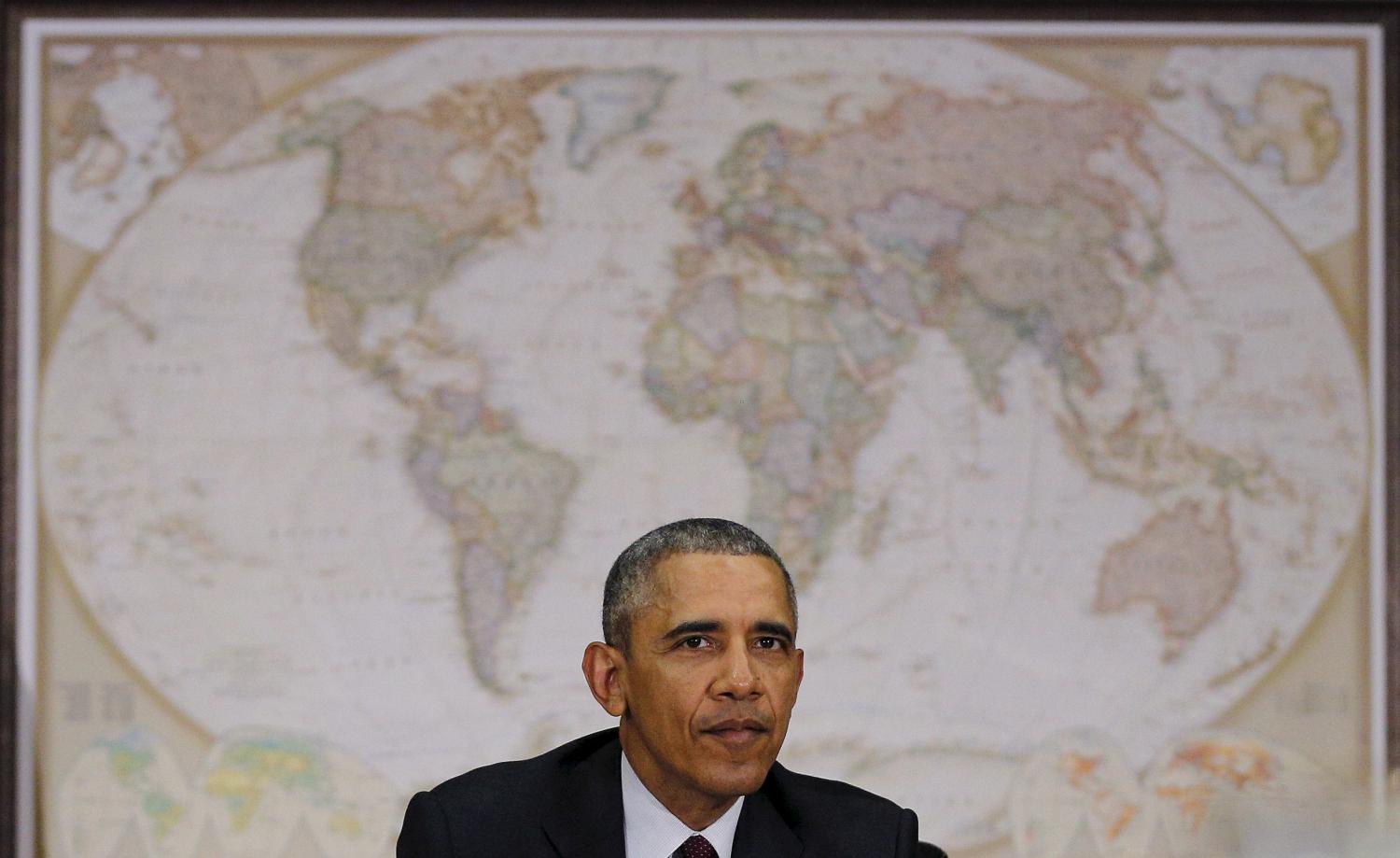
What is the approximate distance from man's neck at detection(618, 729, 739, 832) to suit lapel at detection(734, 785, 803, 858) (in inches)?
1.4

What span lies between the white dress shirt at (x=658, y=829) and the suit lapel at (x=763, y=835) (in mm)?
12

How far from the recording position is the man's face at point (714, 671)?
1817mm

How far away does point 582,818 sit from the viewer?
6.34ft

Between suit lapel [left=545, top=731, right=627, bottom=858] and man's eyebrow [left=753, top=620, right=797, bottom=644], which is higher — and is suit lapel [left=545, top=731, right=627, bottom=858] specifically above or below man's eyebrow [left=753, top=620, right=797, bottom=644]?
below

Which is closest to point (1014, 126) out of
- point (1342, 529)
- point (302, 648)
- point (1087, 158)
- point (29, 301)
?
point (1087, 158)

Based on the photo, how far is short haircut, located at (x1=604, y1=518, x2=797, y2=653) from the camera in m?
1.89

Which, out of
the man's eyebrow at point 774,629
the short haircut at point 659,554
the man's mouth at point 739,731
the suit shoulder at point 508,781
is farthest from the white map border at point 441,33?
the man's mouth at point 739,731

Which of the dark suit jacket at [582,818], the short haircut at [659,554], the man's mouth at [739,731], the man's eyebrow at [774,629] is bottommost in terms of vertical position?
the dark suit jacket at [582,818]

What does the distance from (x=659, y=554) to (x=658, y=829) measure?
13.7 inches

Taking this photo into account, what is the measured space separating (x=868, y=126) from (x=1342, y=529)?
1.50m

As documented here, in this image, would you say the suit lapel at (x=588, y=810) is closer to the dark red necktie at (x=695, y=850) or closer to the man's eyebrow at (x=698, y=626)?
the dark red necktie at (x=695, y=850)

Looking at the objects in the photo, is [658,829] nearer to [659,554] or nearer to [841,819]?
[841,819]

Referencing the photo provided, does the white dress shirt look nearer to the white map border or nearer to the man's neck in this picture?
the man's neck

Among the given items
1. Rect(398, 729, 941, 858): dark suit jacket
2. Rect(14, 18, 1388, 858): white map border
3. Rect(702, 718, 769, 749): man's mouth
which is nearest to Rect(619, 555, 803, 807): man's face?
Rect(702, 718, 769, 749): man's mouth
